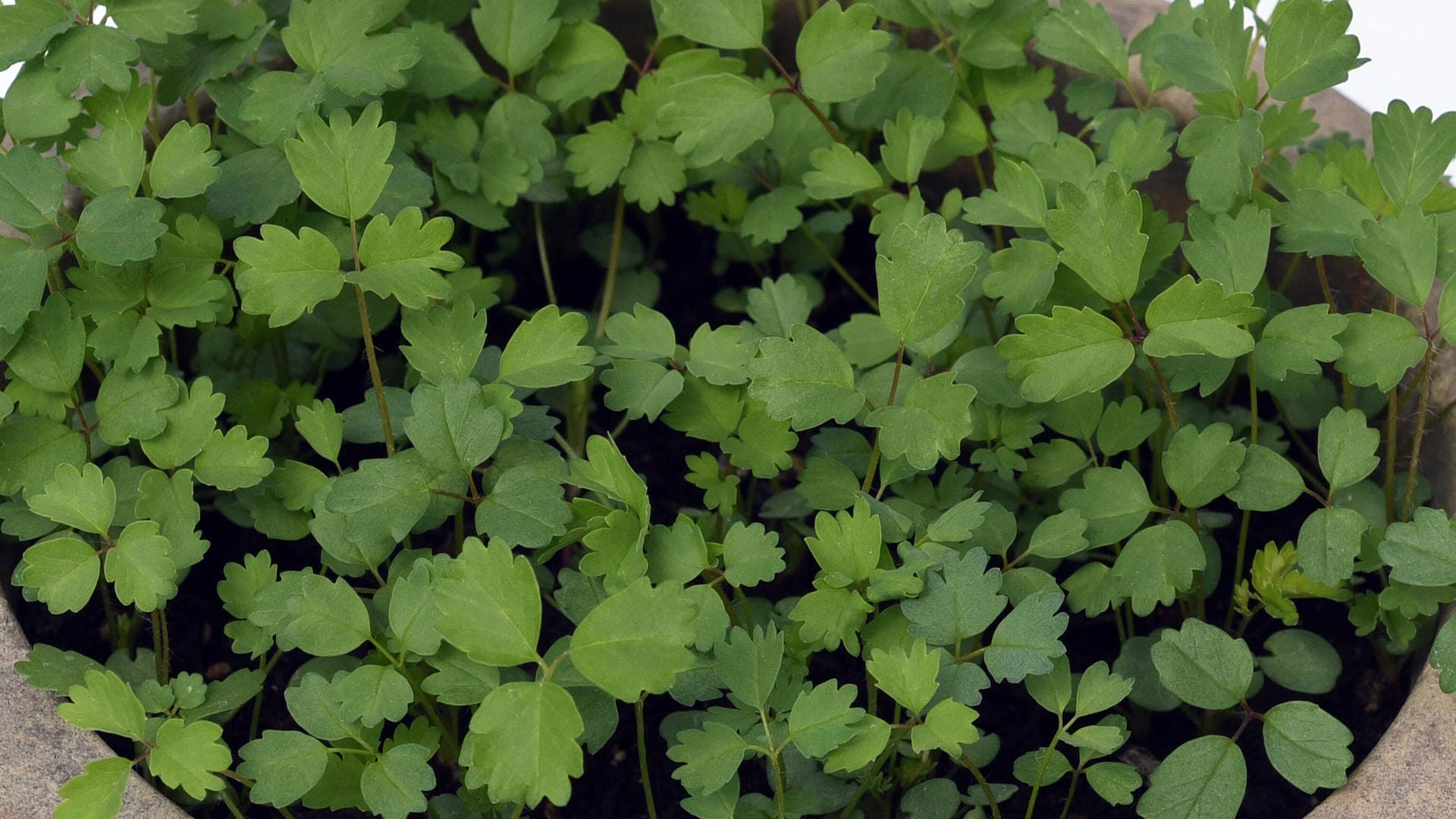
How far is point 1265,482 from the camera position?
112 centimetres

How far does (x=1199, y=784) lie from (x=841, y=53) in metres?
0.73

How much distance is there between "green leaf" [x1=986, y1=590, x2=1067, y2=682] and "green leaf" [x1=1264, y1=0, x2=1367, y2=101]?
1.63 ft

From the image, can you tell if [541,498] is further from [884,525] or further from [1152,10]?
[1152,10]

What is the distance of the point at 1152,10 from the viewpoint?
5.12 ft

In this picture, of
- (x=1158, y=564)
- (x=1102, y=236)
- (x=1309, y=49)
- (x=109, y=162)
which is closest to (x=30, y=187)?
(x=109, y=162)

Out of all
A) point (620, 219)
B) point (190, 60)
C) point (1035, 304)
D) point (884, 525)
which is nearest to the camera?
point (884, 525)

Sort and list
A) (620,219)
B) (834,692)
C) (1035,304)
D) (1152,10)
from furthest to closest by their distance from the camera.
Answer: (1152,10) → (620,219) → (1035,304) → (834,692)

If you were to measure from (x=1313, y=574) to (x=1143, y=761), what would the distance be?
0.27m

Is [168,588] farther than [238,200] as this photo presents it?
No

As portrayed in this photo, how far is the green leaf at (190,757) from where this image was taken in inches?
37.2

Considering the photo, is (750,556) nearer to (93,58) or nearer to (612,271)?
(612,271)

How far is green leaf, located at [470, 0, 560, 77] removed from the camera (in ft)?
4.37

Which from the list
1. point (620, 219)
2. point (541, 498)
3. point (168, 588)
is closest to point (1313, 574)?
point (541, 498)

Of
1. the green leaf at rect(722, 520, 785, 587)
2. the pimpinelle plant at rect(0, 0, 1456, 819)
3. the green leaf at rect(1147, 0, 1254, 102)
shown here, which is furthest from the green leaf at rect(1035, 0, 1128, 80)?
the green leaf at rect(722, 520, 785, 587)
